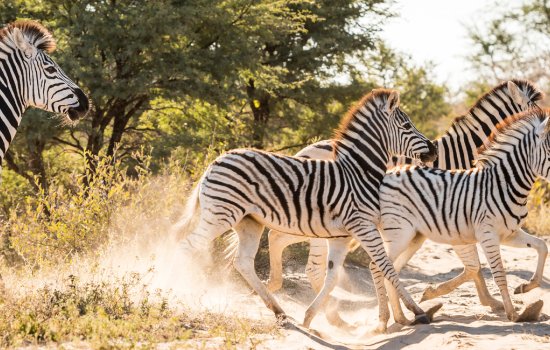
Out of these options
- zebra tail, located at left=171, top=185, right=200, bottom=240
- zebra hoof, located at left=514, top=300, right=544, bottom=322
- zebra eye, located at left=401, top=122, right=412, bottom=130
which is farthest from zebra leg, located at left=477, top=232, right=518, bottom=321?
zebra tail, located at left=171, top=185, right=200, bottom=240

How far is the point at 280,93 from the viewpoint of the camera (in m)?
18.5

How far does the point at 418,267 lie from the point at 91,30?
6.52 metres

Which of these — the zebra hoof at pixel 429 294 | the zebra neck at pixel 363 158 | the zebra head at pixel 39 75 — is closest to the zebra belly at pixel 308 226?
the zebra neck at pixel 363 158

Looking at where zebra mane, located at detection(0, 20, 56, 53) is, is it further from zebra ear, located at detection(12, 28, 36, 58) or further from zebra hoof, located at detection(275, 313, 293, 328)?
zebra hoof, located at detection(275, 313, 293, 328)

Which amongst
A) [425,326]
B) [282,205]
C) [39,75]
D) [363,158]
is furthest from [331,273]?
[39,75]

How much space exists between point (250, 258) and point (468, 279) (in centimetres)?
251

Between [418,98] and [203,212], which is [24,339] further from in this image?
[418,98]

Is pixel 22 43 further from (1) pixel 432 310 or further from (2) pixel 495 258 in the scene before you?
(2) pixel 495 258

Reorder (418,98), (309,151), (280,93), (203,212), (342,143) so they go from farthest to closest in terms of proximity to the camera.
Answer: (418,98) → (280,93) → (309,151) → (342,143) → (203,212)

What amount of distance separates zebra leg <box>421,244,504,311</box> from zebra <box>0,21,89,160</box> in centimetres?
425

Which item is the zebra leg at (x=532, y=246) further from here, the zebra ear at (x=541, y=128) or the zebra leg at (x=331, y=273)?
the zebra leg at (x=331, y=273)

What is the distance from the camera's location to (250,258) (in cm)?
847

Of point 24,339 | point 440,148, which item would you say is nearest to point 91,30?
point 440,148

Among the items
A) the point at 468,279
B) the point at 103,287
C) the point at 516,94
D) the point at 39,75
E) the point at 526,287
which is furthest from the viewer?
the point at 516,94
